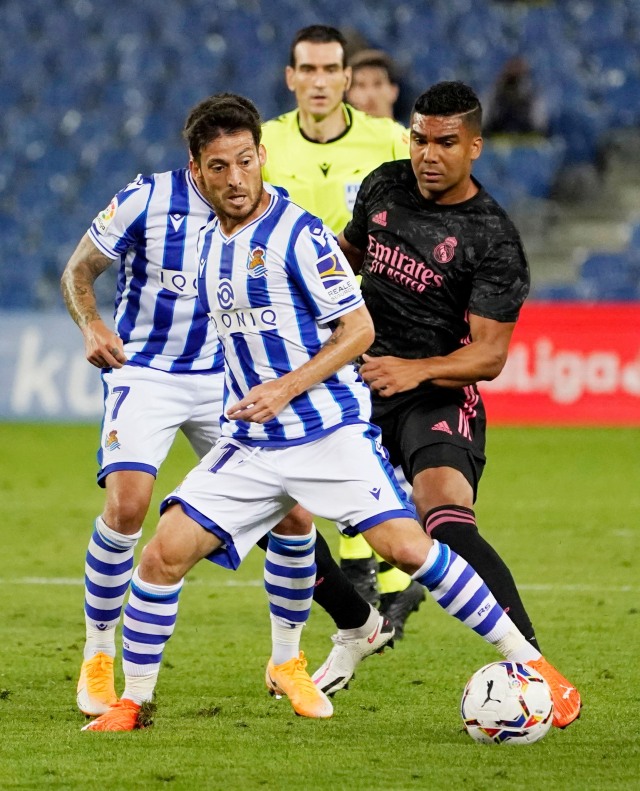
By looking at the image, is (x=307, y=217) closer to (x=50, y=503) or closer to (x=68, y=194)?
(x=50, y=503)

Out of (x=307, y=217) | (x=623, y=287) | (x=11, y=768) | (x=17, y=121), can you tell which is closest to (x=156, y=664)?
(x=11, y=768)

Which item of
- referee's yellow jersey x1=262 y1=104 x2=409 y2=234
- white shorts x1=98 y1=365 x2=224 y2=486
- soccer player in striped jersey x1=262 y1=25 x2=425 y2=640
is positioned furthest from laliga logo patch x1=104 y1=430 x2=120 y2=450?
referee's yellow jersey x1=262 y1=104 x2=409 y2=234

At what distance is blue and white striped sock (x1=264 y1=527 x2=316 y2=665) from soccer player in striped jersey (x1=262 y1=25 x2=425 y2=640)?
4.76 feet

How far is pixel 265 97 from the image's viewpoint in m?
16.1

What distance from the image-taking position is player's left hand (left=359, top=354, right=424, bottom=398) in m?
4.76

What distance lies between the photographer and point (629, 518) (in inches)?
352

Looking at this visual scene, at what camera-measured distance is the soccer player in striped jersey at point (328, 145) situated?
6336 millimetres

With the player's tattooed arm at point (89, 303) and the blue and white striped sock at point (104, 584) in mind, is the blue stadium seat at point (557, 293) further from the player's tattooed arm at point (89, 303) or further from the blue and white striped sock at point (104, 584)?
the blue and white striped sock at point (104, 584)

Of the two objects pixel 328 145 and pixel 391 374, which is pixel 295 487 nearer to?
pixel 391 374

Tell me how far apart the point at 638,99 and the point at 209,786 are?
46.7 feet

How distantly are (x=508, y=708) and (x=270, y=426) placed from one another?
106 centimetres

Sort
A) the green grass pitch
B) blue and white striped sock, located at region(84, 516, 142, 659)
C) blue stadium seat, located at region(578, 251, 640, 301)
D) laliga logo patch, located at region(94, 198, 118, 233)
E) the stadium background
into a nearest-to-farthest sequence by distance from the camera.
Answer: the green grass pitch
blue and white striped sock, located at region(84, 516, 142, 659)
laliga logo patch, located at region(94, 198, 118, 233)
blue stadium seat, located at region(578, 251, 640, 301)
the stadium background

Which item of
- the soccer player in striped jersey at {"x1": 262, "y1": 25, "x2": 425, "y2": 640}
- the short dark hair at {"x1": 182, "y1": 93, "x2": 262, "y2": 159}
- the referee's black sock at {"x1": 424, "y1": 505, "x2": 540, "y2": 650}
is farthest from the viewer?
the soccer player in striped jersey at {"x1": 262, "y1": 25, "x2": 425, "y2": 640}

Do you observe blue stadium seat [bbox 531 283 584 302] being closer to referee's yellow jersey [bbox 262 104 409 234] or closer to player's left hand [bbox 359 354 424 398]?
referee's yellow jersey [bbox 262 104 409 234]
